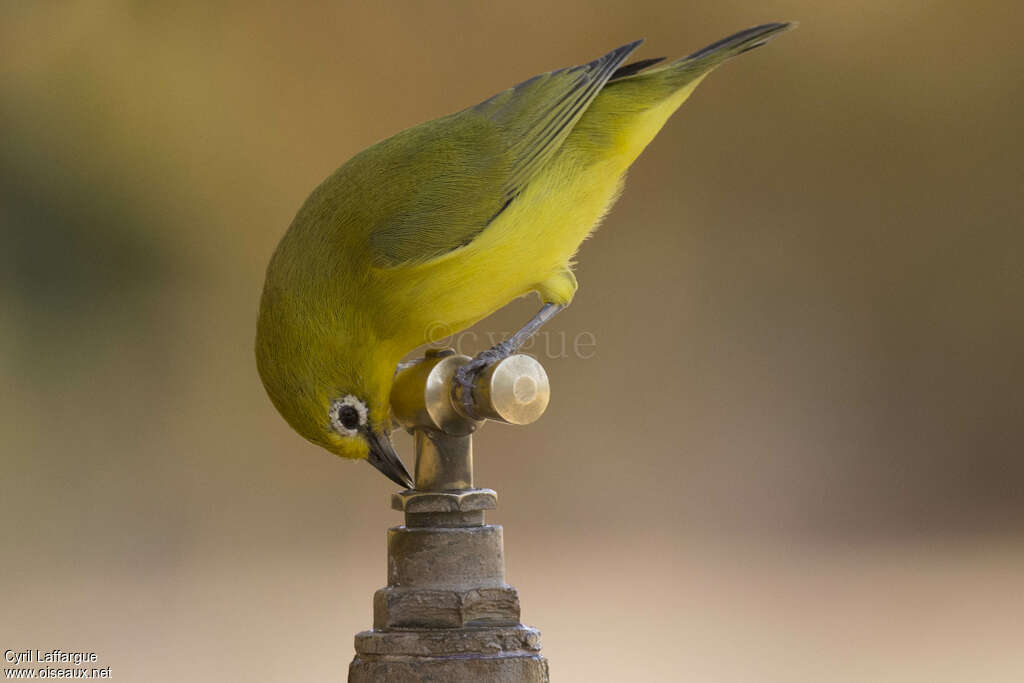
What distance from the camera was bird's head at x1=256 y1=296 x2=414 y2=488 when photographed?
140 centimetres

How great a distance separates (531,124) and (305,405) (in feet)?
2.20

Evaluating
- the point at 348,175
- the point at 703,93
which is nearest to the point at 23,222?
the point at 348,175

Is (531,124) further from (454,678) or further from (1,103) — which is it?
(1,103)

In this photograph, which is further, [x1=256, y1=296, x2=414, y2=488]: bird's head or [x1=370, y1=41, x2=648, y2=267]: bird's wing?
[x1=370, y1=41, x2=648, y2=267]: bird's wing

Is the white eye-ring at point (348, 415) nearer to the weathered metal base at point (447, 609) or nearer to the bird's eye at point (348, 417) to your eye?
the bird's eye at point (348, 417)

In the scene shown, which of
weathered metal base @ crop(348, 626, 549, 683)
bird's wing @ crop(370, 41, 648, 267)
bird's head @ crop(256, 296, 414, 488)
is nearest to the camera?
weathered metal base @ crop(348, 626, 549, 683)

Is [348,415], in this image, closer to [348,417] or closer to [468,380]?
[348,417]

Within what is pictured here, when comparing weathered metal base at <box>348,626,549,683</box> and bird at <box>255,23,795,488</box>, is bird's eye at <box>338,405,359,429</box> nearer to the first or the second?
bird at <box>255,23,795,488</box>

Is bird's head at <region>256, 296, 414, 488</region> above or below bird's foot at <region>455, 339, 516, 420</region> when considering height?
above

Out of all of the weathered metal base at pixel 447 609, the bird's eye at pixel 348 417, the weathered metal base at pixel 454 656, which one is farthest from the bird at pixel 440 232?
the weathered metal base at pixel 454 656

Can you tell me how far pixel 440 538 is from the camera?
1.15 meters

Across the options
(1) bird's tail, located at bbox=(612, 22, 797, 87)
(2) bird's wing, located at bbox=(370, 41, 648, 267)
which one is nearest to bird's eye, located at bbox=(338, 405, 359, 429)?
(2) bird's wing, located at bbox=(370, 41, 648, 267)

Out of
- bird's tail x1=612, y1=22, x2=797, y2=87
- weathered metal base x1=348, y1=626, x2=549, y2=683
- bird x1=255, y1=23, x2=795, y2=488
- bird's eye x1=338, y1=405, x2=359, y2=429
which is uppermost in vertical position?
bird's tail x1=612, y1=22, x2=797, y2=87

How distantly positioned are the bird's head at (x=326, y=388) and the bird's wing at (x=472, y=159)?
186mm
